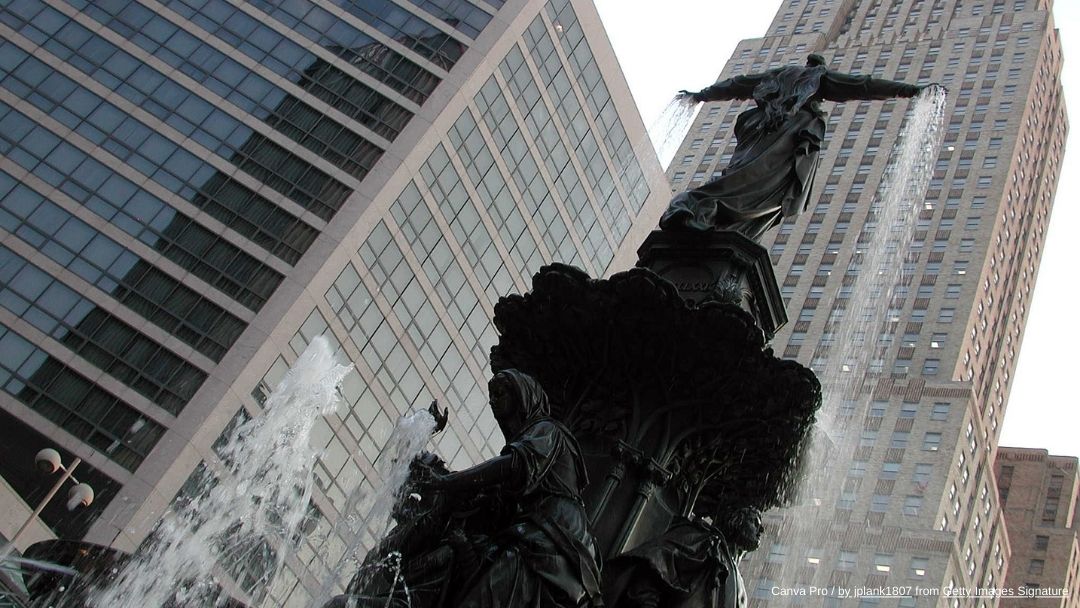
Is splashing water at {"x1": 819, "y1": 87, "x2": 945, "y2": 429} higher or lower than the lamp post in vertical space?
higher

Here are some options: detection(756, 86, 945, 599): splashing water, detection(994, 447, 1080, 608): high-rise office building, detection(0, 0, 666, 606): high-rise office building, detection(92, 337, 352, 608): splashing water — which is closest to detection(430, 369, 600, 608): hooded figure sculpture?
detection(92, 337, 352, 608): splashing water

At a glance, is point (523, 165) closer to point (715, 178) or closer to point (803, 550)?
point (803, 550)

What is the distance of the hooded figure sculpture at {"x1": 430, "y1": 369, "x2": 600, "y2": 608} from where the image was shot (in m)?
7.78

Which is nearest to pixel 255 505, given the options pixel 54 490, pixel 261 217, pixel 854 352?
pixel 54 490

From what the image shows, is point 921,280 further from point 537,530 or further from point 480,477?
point 480,477

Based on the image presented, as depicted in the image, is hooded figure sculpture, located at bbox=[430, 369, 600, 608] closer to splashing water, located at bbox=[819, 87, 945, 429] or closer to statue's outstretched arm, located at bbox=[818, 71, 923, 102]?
statue's outstretched arm, located at bbox=[818, 71, 923, 102]

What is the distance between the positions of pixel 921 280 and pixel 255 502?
212 feet

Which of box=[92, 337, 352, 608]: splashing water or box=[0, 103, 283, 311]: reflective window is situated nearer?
box=[92, 337, 352, 608]: splashing water

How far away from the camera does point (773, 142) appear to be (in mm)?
11789

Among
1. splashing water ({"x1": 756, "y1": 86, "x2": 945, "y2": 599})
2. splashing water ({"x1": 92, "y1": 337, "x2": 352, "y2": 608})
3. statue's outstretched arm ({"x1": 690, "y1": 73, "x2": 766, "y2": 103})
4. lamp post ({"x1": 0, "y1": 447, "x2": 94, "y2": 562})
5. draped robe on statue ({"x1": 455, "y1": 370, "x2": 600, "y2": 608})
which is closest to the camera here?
draped robe on statue ({"x1": 455, "y1": 370, "x2": 600, "y2": 608})

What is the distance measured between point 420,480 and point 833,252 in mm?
93468

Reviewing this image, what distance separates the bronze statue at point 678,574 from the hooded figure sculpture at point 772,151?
3.04 m

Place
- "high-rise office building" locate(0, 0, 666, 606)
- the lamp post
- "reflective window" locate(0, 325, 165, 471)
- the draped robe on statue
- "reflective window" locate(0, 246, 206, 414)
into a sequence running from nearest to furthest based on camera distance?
the draped robe on statue → the lamp post → "reflective window" locate(0, 325, 165, 471) → "high-rise office building" locate(0, 0, 666, 606) → "reflective window" locate(0, 246, 206, 414)

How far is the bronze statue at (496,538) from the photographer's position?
7.81 meters
